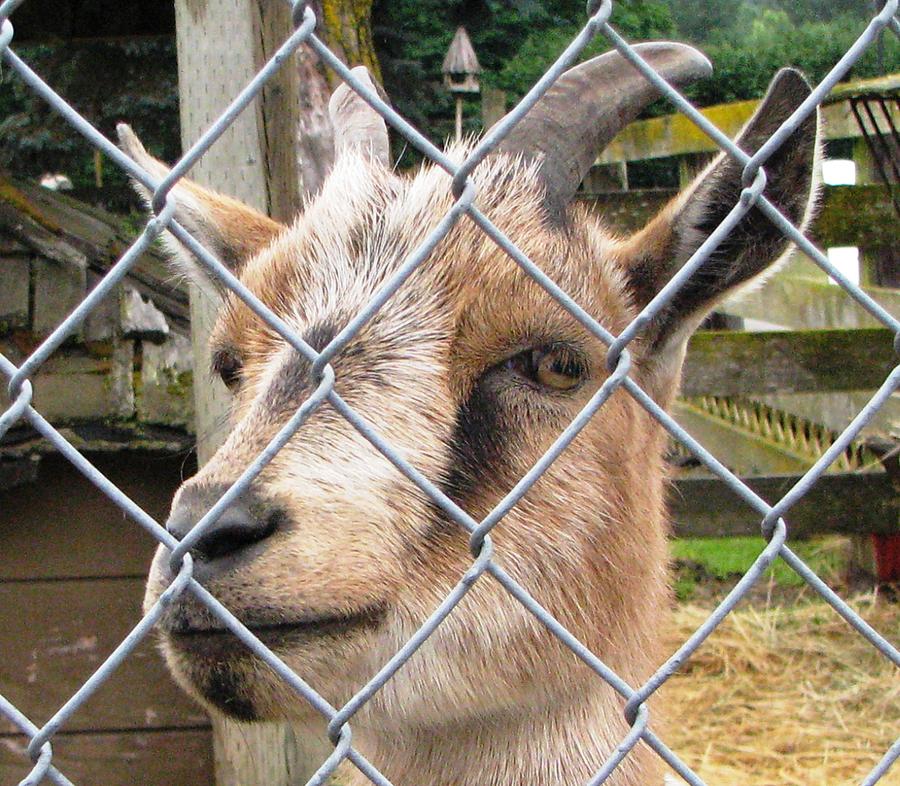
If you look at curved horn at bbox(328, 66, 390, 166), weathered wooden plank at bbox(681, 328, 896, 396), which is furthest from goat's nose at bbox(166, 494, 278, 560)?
weathered wooden plank at bbox(681, 328, 896, 396)

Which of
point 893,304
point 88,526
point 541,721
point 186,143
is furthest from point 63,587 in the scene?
point 893,304

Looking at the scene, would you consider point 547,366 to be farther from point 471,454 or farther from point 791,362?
point 791,362

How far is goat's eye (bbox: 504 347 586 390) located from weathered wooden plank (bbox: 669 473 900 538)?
436 centimetres

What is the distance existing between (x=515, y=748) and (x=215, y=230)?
1578 mm

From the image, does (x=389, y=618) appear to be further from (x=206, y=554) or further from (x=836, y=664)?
(x=836, y=664)

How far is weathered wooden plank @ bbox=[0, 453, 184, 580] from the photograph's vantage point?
4.93 metres

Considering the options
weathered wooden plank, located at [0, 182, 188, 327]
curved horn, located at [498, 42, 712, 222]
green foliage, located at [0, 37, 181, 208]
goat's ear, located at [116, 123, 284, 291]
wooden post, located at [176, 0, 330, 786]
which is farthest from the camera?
green foliage, located at [0, 37, 181, 208]

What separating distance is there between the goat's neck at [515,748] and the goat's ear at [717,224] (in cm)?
89

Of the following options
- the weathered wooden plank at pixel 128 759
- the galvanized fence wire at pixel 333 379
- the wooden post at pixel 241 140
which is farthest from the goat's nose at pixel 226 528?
the weathered wooden plank at pixel 128 759

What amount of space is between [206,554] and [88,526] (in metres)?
3.43

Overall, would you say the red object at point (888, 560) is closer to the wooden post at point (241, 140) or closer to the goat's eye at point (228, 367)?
the wooden post at point (241, 140)

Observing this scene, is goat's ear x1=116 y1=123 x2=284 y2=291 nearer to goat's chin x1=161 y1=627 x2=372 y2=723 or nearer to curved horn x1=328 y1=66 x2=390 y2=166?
curved horn x1=328 y1=66 x2=390 y2=166

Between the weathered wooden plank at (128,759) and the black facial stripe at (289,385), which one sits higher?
the black facial stripe at (289,385)

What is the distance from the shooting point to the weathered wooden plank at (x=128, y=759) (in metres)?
4.87
